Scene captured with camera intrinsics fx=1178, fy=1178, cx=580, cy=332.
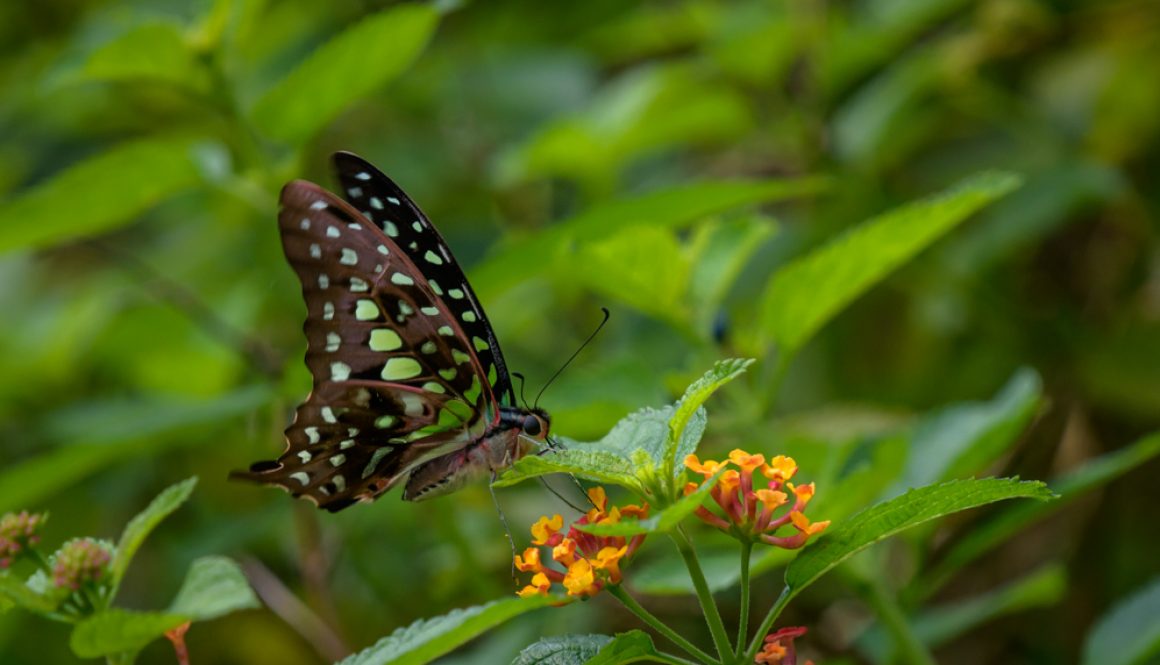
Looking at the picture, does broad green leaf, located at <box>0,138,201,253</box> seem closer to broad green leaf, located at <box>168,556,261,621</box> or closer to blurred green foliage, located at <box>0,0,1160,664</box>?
blurred green foliage, located at <box>0,0,1160,664</box>

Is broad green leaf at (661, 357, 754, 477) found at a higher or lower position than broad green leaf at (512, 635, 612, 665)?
higher

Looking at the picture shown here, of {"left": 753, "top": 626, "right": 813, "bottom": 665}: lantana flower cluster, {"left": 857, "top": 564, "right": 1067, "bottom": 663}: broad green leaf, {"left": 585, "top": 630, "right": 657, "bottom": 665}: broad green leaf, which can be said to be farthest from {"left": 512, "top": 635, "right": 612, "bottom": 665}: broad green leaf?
{"left": 857, "top": 564, "right": 1067, "bottom": 663}: broad green leaf

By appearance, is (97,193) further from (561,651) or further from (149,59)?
(561,651)

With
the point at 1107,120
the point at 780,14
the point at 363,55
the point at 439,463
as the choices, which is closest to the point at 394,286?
the point at 439,463

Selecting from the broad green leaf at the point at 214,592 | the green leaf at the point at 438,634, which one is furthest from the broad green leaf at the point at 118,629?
the green leaf at the point at 438,634

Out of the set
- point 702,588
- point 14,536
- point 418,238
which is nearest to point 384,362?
point 418,238

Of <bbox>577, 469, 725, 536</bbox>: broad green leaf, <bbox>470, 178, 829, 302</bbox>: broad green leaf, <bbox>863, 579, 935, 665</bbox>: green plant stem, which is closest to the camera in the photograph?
<bbox>577, 469, 725, 536</bbox>: broad green leaf
